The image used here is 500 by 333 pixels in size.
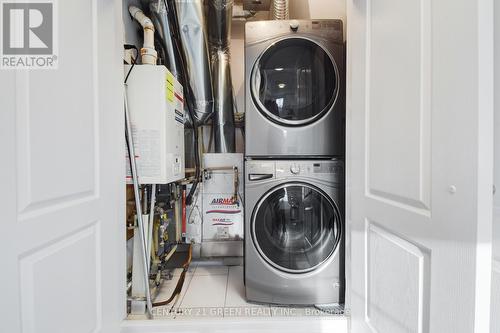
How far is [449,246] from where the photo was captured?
2.02 feet

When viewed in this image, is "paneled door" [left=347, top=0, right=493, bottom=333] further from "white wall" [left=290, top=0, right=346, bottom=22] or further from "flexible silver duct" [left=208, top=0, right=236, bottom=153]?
"flexible silver duct" [left=208, top=0, right=236, bottom=153]

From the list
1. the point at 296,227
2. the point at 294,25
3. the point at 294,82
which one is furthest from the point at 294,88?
the point at 296,227

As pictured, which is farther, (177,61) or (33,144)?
(177,61)

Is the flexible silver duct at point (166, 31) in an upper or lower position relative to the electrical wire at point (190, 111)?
upper

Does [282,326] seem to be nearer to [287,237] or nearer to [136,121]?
[287,237]

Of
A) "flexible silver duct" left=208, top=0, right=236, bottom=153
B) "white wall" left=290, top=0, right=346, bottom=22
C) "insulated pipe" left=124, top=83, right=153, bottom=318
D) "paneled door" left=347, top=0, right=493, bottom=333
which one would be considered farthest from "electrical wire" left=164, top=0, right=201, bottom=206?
"paneled door" left=347, top=0, right=493, bottom=333

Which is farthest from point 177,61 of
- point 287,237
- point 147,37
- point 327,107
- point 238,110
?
point 287,237

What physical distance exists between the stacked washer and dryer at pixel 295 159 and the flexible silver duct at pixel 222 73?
517mm

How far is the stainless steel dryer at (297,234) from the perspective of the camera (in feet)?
4.50

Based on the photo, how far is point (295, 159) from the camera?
142 cm

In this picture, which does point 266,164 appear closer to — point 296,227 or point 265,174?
point 265,174

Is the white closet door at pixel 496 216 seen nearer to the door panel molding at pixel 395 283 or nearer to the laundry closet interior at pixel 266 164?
the door panel molding at pixel 395 283

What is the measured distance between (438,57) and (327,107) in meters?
0.76

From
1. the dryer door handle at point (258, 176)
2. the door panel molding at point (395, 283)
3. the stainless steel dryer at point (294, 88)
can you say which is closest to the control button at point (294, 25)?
the stainless steel dryer at point (294, 88)
